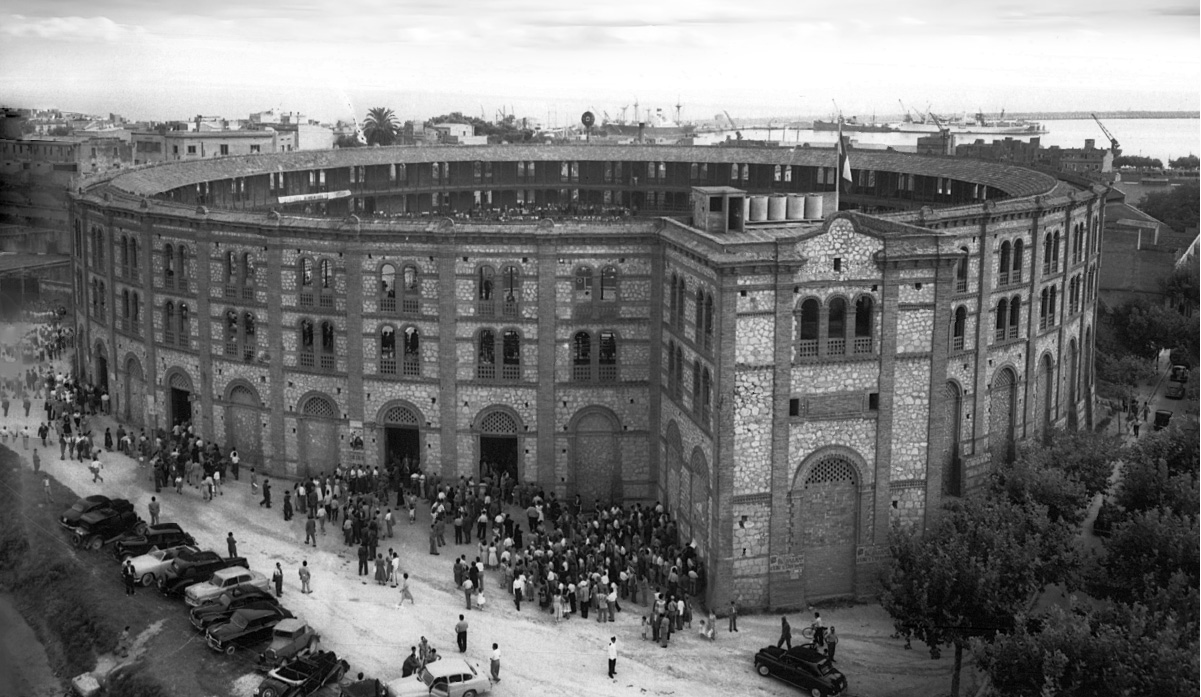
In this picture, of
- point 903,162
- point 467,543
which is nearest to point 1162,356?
point 903,162

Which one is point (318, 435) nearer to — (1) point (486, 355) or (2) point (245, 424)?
(2) point (245, 424)

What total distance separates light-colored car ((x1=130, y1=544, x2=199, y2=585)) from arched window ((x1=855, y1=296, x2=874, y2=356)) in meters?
28.6

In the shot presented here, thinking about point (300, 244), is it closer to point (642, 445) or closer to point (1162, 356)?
point (642, 445)

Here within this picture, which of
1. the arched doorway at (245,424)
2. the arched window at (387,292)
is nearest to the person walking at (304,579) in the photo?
the arched window at (387,292)

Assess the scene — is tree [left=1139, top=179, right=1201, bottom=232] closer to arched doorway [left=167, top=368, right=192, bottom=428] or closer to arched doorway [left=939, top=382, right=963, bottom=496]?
arched doorway [left=939, top=382, right=963, bottom=496]

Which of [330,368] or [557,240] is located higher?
[557,240]

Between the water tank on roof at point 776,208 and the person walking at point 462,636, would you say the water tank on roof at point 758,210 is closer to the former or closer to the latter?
the water tank on roof at point 776,208

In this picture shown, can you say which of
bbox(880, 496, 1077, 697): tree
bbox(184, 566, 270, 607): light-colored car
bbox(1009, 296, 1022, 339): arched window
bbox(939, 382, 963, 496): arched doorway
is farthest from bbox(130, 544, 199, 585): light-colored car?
bbox(1009, 296, 1022, 339): arched window

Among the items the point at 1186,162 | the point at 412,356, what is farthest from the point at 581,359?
the point at 1186,162

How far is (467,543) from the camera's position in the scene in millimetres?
60969

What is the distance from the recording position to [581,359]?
65312 mm

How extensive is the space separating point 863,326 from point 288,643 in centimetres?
2552

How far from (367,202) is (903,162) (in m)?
40.1

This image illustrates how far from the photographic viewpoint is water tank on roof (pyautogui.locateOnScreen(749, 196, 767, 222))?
60.1 meters
